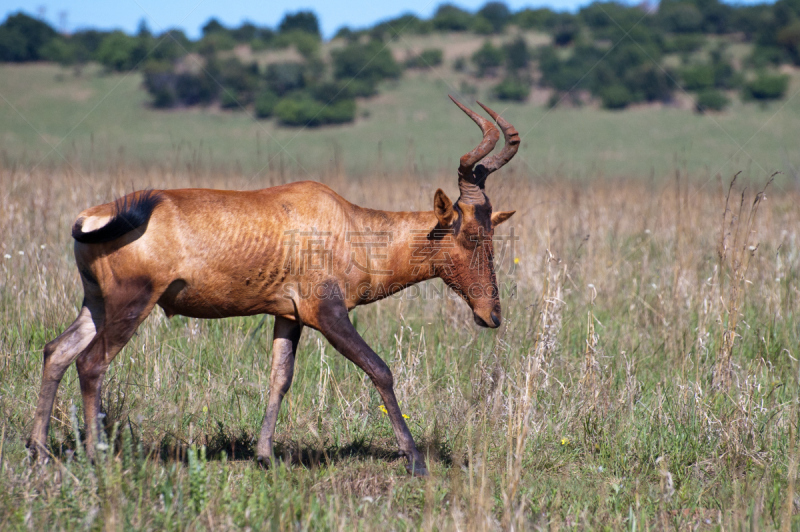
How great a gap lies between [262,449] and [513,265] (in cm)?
434

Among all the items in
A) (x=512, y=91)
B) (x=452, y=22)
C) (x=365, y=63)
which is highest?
(x=452, y=22)

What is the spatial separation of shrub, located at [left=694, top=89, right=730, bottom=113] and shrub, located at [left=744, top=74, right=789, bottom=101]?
260 cm

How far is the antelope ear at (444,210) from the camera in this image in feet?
14.8

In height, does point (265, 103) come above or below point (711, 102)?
below

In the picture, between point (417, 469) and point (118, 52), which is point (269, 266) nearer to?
point (417, 469)

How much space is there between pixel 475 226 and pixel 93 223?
2.35m

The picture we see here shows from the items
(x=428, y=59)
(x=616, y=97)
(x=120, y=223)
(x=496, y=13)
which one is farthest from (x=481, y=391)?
(x=496, y=13)

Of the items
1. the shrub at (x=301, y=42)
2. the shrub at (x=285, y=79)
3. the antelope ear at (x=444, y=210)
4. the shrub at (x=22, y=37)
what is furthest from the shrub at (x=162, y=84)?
the antelope ear at (x=444, y=210)

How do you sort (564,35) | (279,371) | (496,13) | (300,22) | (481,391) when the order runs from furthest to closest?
(496,13)
(300,22)
(564,35)
(481,391)
(279,371)

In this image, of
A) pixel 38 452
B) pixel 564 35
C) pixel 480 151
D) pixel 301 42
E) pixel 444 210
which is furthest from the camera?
pixel 564 35

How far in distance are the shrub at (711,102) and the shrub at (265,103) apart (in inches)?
1151

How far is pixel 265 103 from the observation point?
4734 cm

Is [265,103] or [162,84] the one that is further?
[162,84]

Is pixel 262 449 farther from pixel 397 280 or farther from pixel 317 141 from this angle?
pixel 317 141
